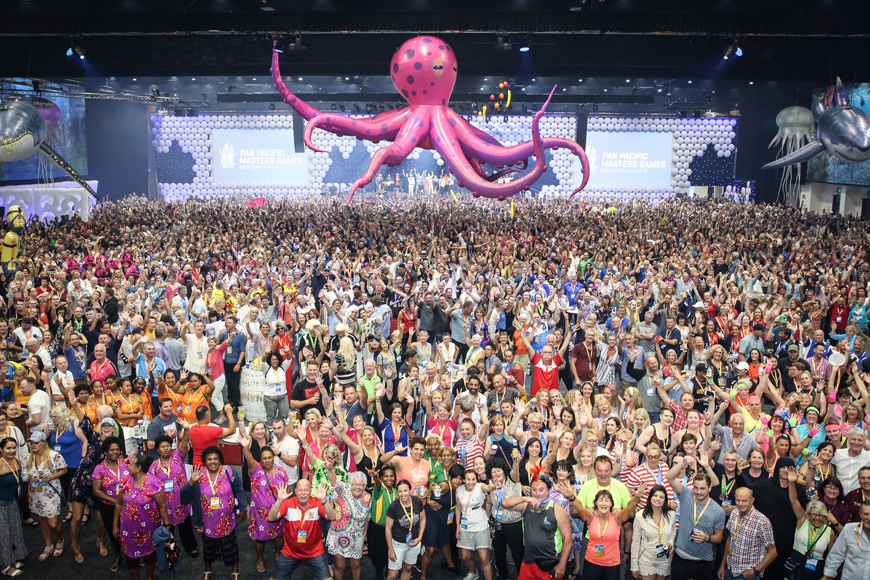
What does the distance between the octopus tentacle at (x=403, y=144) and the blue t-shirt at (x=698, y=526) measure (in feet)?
37.4

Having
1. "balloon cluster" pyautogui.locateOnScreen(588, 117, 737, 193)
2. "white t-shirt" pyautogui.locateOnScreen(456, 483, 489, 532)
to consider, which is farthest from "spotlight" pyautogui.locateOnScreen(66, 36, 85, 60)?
"balloon cluster" pyautogui.locateOnScreen(588, 117, 737, 193)

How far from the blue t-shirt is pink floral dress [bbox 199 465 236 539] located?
340cm

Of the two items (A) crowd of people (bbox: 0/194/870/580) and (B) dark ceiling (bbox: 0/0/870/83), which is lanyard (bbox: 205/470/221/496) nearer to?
(A) crowd of people (bbox: 0/194/870/580)

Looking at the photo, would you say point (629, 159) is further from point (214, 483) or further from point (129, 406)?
point (214, 483)

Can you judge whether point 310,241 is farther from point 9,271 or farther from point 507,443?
point 507,443

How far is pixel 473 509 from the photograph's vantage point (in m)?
5.26

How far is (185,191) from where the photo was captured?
3772cm

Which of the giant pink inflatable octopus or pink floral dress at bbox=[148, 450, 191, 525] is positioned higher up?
the giant pink inflatable octopus

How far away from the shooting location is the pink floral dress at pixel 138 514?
17.3 ft

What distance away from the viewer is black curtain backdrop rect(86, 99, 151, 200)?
32.3 m

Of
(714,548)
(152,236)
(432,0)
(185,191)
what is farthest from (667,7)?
(185,191)

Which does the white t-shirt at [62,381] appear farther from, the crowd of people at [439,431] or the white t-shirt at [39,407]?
the white t-shirt at [39,407]

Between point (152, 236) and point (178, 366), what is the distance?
10377 millimetres

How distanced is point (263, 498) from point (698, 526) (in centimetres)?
324
